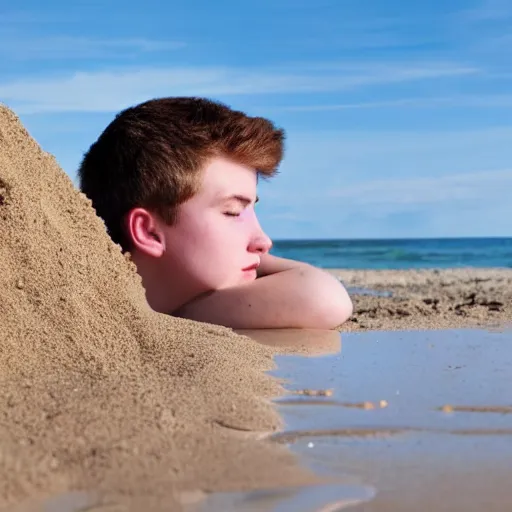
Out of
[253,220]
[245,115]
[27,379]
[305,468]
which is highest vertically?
[245,115]

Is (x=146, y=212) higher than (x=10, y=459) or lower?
higher

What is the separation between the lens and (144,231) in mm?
3658

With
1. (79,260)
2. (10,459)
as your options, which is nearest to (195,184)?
(79,260)

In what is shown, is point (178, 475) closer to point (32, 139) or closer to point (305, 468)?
point (305, 468)

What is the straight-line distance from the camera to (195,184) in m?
3.61

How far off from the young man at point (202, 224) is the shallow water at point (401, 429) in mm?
820

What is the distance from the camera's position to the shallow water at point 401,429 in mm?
1217

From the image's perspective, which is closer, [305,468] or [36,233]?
[305,468]

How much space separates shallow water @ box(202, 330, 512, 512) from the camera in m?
1.22

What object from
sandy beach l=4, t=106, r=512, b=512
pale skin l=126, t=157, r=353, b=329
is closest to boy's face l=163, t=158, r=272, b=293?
pale skin l=126, t=157, r=353, b=329

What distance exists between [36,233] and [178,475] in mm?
1236

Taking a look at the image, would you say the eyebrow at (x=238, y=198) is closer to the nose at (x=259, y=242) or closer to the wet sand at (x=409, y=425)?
the nose at (x=259, y=242)

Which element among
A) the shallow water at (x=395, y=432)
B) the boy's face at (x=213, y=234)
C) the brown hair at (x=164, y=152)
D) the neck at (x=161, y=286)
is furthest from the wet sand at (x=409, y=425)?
the brown hair at (x=164, y=152)

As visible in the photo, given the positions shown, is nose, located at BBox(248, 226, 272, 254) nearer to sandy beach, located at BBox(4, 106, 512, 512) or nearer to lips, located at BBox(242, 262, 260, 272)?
lips, located at BBox(242, 262, 260, 272)
